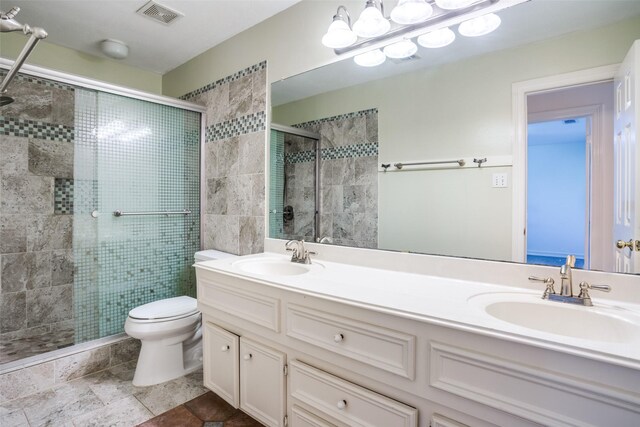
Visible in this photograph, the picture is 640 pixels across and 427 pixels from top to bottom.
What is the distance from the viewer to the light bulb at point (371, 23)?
1.55m

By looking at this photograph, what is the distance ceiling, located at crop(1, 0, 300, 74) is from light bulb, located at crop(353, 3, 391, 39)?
617mm

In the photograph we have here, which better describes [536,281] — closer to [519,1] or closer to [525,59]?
[525,59]

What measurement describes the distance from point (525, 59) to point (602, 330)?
99 cm

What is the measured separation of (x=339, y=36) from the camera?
1.68 m

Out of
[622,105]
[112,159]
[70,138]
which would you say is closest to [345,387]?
[622,105]

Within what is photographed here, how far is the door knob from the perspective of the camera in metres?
1.06

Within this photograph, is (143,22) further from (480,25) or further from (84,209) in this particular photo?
(480,25)

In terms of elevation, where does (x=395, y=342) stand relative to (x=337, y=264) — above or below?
below

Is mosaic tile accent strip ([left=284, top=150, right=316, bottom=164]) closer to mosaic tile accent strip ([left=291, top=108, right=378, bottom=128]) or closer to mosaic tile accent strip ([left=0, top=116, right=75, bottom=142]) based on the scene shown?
mosaic tile accent strip ([left=291, top=108, right=378, bottom=128])

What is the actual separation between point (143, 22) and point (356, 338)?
8.06 feet

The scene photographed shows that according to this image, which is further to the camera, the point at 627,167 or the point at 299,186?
the point at 299,186

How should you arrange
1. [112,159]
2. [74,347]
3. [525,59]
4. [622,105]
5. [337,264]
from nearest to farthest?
[622,105]
[525,59]
[337,264]
[74,347]
[112,159]

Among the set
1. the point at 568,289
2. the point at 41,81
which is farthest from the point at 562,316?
the point at 41,81

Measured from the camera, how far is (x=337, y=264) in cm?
173
